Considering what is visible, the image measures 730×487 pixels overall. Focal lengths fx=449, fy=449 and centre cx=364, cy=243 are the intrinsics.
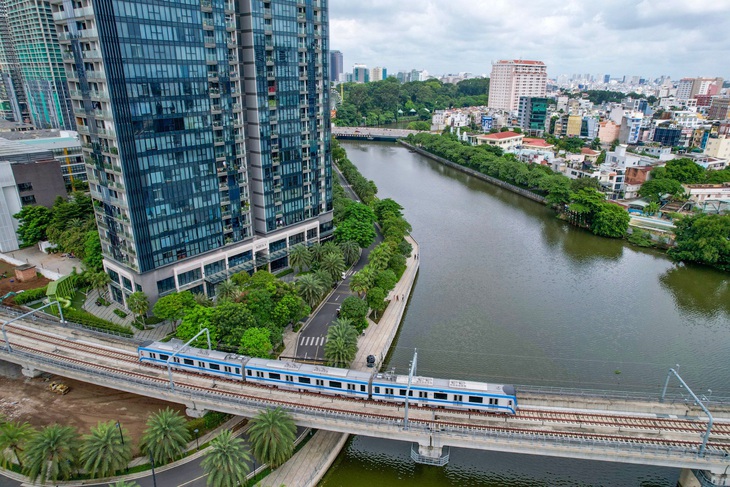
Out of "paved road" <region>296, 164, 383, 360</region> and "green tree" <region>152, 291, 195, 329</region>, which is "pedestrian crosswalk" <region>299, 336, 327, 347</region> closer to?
"paved road" <region>296, 164, 383, 360</region>

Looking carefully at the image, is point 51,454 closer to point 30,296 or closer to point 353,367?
point 353,367

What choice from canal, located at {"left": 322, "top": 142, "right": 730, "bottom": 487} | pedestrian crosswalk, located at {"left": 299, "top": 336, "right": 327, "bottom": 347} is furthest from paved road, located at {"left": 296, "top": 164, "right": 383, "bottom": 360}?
canal, located at {"left": 322, "top": 142, "right": 730, "bottom": 487}

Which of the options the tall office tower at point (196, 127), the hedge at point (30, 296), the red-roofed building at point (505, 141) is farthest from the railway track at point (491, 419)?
the red-roofed building at point (505, 141)

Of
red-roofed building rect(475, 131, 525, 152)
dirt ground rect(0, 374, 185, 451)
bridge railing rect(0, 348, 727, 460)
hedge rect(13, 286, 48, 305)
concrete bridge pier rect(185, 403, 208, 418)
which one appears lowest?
dirt ground rect(0, 374, 185, 451)

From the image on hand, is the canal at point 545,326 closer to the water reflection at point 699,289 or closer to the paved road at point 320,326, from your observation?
the water reflection at point 699,289

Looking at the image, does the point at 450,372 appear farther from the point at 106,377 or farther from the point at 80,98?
the point at 80,98

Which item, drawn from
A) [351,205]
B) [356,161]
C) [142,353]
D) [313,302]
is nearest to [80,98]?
[142,353]

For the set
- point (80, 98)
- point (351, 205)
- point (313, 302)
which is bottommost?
point (313, 302)
